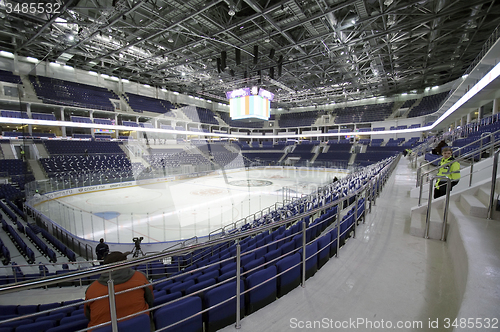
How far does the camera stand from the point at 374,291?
2199 millimetres

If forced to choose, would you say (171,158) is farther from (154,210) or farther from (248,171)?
(154,210)

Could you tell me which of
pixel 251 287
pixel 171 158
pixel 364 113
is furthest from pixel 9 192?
pixel 364 113

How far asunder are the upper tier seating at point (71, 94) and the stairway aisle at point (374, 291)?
2778 cm

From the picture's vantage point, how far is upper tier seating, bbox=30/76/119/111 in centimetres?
2091

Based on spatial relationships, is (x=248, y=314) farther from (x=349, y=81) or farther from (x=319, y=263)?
(x=349, y=81)

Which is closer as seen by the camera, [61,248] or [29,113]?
[61,248]

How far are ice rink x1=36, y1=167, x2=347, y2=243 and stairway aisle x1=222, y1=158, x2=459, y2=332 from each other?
194 inches

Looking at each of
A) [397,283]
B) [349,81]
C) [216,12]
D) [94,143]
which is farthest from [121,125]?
[397,283]

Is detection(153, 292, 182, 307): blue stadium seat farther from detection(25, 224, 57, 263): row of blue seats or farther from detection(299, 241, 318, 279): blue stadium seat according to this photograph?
detection(25, 224, 57, 263): row of blue seats

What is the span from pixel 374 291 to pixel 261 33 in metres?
16.1

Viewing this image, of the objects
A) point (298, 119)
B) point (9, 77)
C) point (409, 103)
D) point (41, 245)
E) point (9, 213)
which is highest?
point (409, 103)

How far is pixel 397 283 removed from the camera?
2312 millimetres

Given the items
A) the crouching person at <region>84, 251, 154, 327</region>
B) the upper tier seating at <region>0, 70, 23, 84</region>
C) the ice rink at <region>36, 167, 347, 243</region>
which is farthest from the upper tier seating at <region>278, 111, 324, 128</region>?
the crouching person at <region>84, 251, 154, 327</region>

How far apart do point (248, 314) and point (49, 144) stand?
1012 inches
